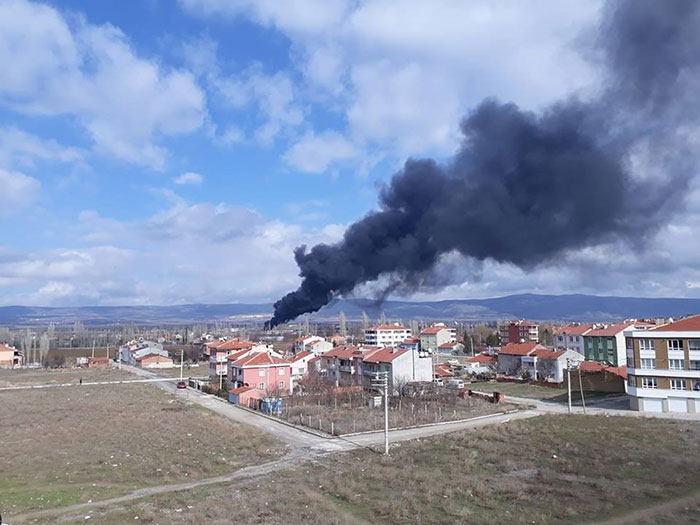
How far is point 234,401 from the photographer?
5559 cm

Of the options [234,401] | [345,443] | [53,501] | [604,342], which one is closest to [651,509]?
[345,443]

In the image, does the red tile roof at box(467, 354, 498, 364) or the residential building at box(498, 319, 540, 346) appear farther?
the residential building at box(498, 319, 540, 346)

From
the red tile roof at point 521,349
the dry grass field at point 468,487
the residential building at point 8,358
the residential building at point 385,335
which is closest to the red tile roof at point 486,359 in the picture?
the red tile roof at point 521,349

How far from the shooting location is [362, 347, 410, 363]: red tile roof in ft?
202

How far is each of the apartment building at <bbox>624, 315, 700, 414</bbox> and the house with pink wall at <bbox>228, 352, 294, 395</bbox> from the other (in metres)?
34.4

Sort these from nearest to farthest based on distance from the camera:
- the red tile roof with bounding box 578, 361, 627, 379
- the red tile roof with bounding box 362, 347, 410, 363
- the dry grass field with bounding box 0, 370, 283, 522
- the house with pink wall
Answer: the dry grass field with bounding box 0, 370, 283, 522, the red tile roof with bounding box 578, 361, 627, 379, the house with pink wall, the red tile roof with bounding box 362, 347, 410, 363

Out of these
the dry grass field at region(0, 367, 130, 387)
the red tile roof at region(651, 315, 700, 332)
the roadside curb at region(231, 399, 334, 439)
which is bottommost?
the dry grass field at region(0, 367, 130, 387)

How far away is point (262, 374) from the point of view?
202 feet

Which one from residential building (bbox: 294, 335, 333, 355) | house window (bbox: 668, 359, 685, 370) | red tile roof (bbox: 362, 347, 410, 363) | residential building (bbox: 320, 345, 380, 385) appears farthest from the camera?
residential building (bbox: 294, 335, 333, 355)

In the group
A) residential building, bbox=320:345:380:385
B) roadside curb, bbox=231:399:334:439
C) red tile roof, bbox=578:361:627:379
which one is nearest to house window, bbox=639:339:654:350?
red tile roof, bbox=578:361:627:379

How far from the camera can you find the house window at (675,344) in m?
45.3

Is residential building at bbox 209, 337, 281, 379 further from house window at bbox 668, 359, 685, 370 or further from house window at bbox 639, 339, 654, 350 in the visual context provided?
house window at bbox 668, 359, 685, 370

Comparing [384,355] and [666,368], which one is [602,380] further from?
[384,355]

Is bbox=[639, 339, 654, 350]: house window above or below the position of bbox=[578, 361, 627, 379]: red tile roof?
above
